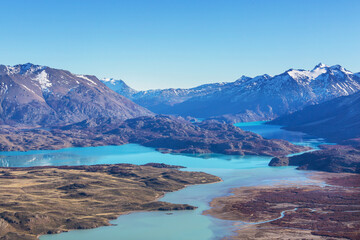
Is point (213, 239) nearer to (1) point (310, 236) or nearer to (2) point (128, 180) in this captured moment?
(1) point (310, 236)

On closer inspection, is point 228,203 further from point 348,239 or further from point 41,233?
point 41,233

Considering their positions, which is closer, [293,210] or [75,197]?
[293,210]

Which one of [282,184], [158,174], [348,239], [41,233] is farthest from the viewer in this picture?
[158,174]

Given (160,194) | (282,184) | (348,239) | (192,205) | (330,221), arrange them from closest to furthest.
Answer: (348,239)
(330,221)
(192,205)
(160,194)
(282,184)

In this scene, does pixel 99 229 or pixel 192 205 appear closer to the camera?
pixel 99 229

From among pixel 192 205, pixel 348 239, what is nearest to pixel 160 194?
pixel 192 205

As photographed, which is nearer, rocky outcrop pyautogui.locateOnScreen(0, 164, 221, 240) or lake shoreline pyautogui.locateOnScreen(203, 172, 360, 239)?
lake shoreline pyautogui.locateOnScreen(203, 172, 360, 239)

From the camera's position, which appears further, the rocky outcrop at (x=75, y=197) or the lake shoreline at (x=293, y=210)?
the rocky outcrop at (x=75, y=197)

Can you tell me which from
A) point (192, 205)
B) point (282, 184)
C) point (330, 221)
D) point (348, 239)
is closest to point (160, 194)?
point (192, 205)

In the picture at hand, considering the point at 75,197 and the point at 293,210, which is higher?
the point at 75,197
